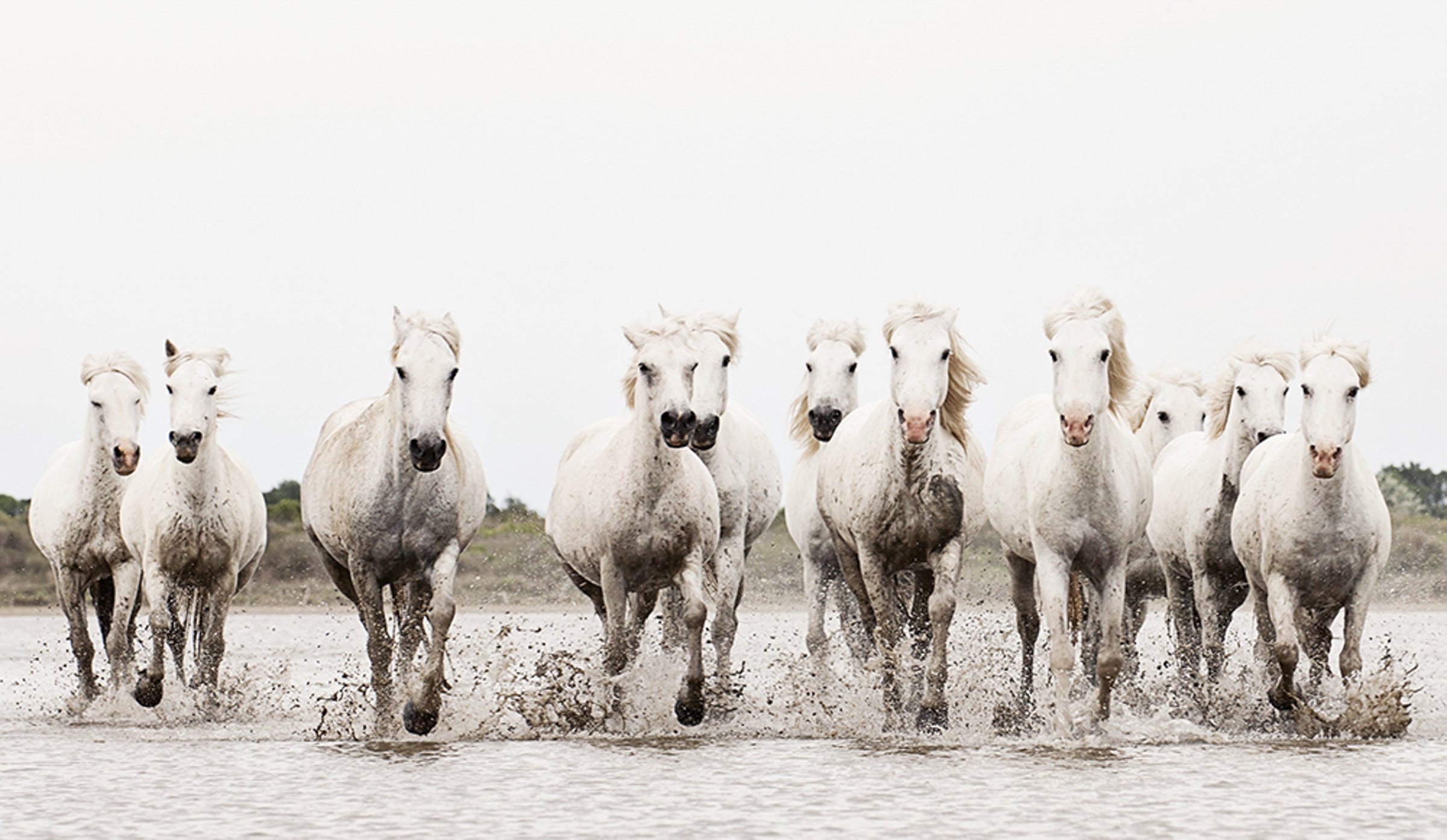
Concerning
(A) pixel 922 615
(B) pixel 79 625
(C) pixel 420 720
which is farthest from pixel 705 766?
(B) pixel 79 625

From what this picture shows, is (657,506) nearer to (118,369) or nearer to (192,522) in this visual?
(192,522)

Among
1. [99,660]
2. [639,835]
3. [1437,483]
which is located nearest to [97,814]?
[639,835]

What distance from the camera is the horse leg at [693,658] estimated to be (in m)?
9.70

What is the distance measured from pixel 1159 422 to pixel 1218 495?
2.56 metres

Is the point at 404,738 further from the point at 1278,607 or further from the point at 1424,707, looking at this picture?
the point at 1424,707

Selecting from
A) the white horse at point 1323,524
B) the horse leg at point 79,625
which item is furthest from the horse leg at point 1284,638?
the horse leg at point 79,625

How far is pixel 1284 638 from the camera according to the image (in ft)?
31.2

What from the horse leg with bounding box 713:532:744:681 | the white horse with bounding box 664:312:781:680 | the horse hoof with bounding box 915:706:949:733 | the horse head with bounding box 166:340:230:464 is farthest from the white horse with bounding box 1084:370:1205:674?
the horse head with bounding box 166:340:230:464

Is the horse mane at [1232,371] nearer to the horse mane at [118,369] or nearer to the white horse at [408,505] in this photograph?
the white horse at [408,505]

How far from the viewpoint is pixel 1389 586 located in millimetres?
31625

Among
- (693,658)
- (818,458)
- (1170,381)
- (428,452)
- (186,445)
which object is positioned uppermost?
(1170,381)

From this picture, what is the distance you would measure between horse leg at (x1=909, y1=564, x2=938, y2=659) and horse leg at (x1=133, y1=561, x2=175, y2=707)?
4.42 m

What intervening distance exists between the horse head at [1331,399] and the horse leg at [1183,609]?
8.67 feet

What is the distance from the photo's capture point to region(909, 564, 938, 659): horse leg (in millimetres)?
10703
